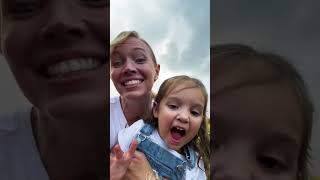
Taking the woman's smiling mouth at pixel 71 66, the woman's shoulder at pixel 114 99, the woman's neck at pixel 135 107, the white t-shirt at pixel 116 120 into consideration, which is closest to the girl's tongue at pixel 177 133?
the woman's neck at pixel 135 107

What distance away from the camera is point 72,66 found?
5.07 meters

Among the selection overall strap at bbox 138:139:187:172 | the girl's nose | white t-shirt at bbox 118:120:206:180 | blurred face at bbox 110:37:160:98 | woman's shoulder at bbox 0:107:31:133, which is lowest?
overall strap at bbox 138:139:187:172

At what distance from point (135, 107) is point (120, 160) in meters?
A: 0.42

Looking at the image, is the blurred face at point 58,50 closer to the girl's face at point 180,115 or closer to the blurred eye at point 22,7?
the blurred eye at point 22,7

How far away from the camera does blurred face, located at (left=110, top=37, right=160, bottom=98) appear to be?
4.95 m

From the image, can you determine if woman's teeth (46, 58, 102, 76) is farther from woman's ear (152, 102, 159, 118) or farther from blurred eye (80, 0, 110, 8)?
woman's ear (152, 102, 159, 118)

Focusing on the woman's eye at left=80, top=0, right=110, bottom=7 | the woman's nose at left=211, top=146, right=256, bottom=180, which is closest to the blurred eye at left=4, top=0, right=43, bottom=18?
the woman's eye at left=80, top=0, right=110, bottom=7

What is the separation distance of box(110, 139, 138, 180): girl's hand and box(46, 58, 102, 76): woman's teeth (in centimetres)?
67

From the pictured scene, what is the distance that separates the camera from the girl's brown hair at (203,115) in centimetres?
497

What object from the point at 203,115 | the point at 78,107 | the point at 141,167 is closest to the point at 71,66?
the point at 78,107

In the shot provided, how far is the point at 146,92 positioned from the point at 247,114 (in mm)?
829

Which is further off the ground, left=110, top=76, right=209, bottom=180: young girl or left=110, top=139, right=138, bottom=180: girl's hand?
left=110, top=76, right=209, bottom=180: young girl

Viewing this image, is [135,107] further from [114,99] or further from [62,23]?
[62,23]

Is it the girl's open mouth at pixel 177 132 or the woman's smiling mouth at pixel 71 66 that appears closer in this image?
the girl's open mouth at pixel 177 132
